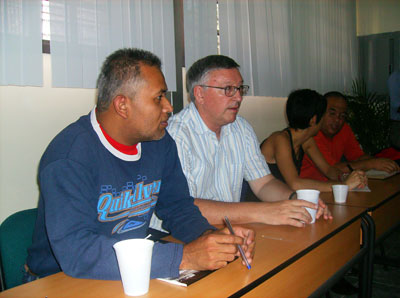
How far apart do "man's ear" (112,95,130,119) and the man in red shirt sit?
7.03ft

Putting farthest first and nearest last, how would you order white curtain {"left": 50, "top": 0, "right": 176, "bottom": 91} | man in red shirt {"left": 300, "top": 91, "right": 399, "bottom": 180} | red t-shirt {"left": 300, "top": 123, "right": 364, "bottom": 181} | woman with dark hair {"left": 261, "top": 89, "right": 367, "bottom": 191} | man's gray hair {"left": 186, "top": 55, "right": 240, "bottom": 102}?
red t-shirt {"left": 300, "top": 123, "right": 364, "bottom": 181} < man in red shirt {"left": 300, "top": 91, "right": 399, "bottom": 180} < woman with dark hair {"left": 261, "top": 89, "right": 367, "bottom": 191} < white curtain {"left": 50, "top": 0, "right": 176, "bottom": 91} < man's gray hair {"left": 186, "top": 55, "right": 240, "bottom": 102}

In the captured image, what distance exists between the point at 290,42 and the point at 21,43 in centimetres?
334

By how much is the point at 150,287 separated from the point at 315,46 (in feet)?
15.8

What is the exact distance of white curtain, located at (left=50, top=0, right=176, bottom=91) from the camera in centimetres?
237

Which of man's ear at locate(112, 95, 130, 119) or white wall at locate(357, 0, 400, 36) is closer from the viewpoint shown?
man's ear at locate(112, 95, 130, 119)

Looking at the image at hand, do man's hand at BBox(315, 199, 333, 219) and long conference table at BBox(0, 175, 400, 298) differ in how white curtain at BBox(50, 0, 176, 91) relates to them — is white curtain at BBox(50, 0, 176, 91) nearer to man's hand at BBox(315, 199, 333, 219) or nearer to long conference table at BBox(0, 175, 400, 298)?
long conference table at BBox(0, 175, 400, 298)

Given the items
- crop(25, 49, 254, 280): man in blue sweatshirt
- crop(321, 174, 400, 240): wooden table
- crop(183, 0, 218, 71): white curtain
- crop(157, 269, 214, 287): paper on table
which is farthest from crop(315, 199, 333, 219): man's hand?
crop(183, 0, 218, 71): white curtain

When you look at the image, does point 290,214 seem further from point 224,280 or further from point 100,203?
point 100,203

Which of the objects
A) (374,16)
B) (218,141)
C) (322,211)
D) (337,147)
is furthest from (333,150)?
(374,16)

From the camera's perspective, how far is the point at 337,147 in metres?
3.55

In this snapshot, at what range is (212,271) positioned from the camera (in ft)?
3.57

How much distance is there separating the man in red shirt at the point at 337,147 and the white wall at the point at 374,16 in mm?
3580

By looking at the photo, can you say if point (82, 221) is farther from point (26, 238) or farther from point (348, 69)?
point (348, 69)

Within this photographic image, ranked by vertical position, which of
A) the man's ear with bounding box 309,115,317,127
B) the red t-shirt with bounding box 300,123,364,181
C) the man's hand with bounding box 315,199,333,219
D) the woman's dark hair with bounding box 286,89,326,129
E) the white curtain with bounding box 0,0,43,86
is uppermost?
the white curtain with bounding box 0,0,43,86
